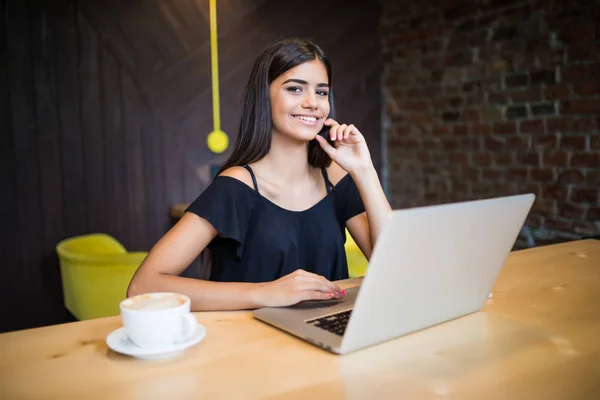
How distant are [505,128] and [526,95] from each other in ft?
0.68

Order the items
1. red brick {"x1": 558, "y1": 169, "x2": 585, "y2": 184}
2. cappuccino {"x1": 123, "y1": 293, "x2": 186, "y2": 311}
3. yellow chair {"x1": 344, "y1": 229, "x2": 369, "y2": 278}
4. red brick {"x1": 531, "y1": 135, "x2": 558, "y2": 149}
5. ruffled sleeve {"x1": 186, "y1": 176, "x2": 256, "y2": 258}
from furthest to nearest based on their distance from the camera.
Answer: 1. red brick {"x1": 531, "y1": 135, "x2": 558, "y2": 149}
2. red brick {"x1": 558, "y1": 169, "x2": 585, "y2": 184}
3. yellow chair {"x1": 344, "y1": 229, "x2": 369, "y2": 278}
4. ruffled sleeve {"x1": 186, "y1": 176, "x2": 256, "y2": 258}
5. cappuccino {"x1": 123, "y1": 293, "x2": 186, "y2": 311}

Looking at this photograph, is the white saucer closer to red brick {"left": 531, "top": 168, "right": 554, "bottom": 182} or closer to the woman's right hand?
the woman's right hand

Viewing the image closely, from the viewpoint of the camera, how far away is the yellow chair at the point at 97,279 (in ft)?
6.42

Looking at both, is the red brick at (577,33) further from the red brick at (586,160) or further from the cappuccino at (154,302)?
the cappuccino at (154,302)

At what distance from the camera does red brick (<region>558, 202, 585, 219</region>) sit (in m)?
2.69

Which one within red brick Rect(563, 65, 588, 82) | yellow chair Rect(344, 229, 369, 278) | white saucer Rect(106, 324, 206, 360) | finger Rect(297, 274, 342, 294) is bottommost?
yellow chair Rect(344, 229, 369, 278)

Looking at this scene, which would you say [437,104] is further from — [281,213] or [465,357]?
[465,357]

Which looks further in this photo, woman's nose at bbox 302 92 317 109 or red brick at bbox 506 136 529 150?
red brick at bbox 506 136 529 150

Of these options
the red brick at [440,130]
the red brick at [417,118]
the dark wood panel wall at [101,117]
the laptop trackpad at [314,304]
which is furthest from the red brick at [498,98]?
the laptop trackpad at [314,304]

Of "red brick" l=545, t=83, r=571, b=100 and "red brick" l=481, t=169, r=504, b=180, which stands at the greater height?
"red brick" l=545, t=83, r=571, b=100

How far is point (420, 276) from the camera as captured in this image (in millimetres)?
820

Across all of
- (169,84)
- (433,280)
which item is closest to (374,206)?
(433,280)

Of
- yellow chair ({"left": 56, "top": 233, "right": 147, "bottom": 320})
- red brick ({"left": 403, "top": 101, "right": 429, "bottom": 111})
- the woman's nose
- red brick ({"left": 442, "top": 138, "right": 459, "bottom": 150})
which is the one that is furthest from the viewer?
red brick ({"left": 403, "top": 101, "right": 429, "bottom": 111})

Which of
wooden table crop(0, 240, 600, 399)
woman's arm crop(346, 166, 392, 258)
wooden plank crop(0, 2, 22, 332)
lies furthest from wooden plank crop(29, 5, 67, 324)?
wooden table crop(0, 240, 600, 399)
